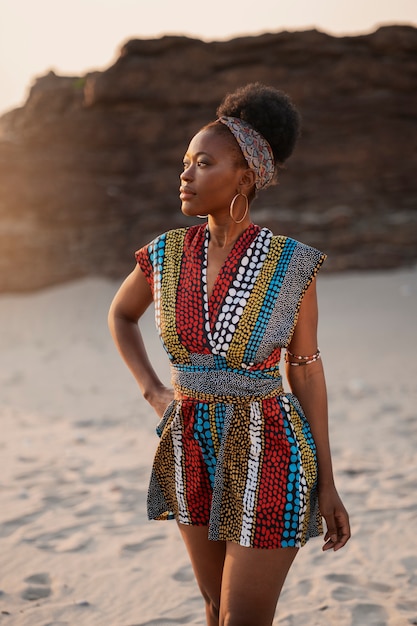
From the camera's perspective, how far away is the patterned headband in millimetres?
2293

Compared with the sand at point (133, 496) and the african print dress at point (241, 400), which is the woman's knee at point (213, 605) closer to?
the african print dress at point (241, 400)

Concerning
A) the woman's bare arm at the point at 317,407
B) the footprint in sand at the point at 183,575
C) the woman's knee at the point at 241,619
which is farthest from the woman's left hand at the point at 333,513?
the footprint in sand at the point at 183,575

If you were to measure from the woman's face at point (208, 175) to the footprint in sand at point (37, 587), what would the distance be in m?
2.46

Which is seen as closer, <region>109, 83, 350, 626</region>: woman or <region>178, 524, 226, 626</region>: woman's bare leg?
Answer: <region>109, 83, 350, 626</region>: woman

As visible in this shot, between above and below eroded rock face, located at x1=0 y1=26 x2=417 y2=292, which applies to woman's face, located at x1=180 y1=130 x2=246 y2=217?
below

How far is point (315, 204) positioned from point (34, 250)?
5.73m

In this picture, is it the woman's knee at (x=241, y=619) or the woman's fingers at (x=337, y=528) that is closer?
the woman's knee at (x=241, y=619)

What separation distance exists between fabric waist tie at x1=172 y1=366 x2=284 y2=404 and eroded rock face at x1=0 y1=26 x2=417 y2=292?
11.8 m

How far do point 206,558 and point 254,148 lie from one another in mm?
1350

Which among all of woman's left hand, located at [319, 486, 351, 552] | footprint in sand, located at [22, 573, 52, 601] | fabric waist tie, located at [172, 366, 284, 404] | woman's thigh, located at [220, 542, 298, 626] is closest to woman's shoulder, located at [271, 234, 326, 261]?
fabric waist tie, located at [172, 366, 284, 404]

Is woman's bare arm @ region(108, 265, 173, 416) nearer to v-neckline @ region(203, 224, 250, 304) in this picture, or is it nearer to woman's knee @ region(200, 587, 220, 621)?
v-neckline @ region(203, 224, 250, 304)

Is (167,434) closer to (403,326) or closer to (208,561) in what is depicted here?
(208,561)

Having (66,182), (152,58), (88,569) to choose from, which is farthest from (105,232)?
(88,569)

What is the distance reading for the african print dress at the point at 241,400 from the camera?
219 centimetres
